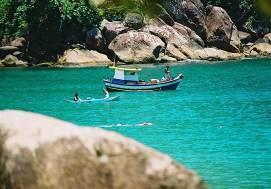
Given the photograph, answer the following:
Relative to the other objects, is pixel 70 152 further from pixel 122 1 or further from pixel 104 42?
pixel 104 42

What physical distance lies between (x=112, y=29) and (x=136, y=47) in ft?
12.6

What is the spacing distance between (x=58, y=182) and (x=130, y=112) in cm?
3273

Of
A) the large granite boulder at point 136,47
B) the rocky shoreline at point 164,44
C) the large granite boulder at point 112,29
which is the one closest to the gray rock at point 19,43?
the rocky shoreline at point 164,44

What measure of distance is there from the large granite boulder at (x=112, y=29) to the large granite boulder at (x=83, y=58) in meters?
2.31

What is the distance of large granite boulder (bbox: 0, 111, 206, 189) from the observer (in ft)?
16.3

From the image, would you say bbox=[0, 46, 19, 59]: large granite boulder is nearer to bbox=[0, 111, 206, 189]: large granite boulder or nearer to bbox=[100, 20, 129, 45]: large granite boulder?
bbox=[100, 20, 129, 45]: large granite boulder

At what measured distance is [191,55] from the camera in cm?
7019

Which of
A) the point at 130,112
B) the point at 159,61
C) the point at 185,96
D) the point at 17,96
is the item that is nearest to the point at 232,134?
the point at 130,112

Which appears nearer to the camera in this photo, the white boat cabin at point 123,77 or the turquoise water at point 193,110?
the turquoise water at point 193,110

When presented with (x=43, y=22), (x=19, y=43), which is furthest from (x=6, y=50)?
(x=43, y=22)

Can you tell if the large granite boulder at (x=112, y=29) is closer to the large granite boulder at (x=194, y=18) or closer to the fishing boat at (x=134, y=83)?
→ the large granite boulder at (x=194, y=18)

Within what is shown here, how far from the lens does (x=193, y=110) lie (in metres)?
37.1

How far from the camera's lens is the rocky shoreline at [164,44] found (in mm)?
68375

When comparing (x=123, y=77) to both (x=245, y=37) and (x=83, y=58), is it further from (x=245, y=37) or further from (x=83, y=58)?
(x=245, y=37)
